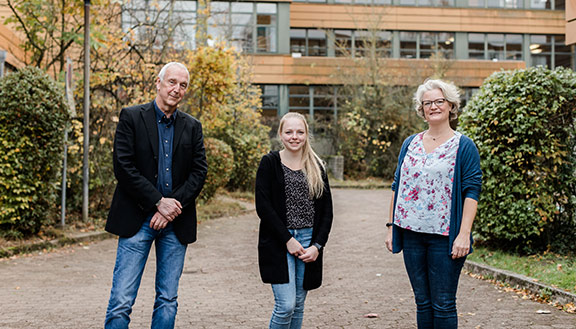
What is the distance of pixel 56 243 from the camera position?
9844 millimetres

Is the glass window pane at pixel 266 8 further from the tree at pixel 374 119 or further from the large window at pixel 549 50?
the large window at pixel 549 50

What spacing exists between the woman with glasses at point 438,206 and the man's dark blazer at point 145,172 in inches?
58.6

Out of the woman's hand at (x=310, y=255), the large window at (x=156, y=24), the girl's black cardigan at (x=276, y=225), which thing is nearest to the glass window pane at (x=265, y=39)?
the large window at (x=156, y=24)

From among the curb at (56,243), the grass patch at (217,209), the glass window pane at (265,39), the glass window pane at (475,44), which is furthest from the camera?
the glass window pane at (475,44)

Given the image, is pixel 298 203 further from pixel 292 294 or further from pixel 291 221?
pixel 292 294

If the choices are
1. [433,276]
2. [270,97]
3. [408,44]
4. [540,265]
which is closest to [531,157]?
[540,265]

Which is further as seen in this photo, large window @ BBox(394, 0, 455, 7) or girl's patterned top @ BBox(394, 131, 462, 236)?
large window @ BBox(394, 0, 455, 7)

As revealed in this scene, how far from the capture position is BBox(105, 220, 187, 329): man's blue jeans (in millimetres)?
3873

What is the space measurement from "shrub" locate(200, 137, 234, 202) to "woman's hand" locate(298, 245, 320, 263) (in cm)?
1071

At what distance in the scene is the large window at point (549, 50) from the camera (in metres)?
36.5

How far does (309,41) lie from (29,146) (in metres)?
26.4

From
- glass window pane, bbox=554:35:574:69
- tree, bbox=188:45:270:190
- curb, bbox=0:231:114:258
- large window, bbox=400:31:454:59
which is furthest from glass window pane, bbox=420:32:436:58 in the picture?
curb, bbox=0:231:114:258

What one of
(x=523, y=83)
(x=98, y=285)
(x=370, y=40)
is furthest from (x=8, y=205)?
(x=370, y=40)

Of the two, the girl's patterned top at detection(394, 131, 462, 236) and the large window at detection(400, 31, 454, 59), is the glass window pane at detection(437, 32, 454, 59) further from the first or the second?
the girl's patterned top at detection(394, 131, 462, 236)
